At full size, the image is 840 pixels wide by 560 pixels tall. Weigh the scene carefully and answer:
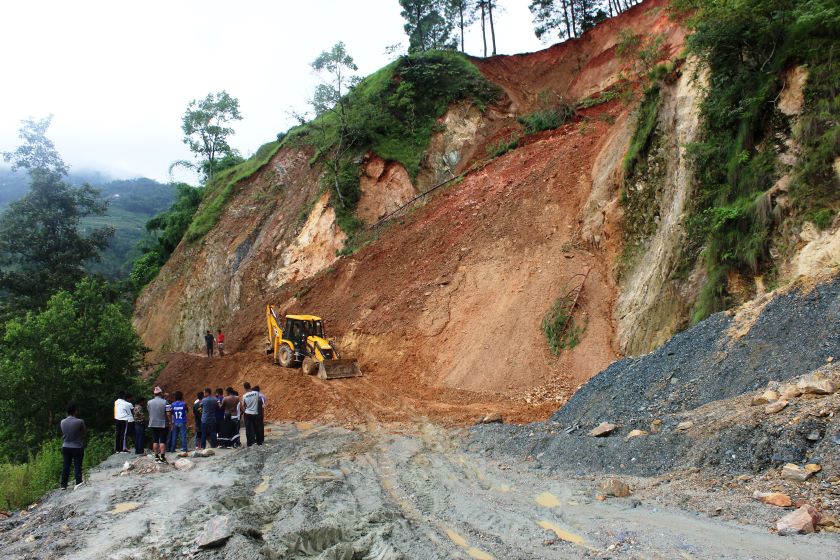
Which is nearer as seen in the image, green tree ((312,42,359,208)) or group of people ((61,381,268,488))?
group of people ((61,381,268,488))

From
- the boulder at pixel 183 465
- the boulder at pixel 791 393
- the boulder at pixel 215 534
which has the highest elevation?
the boulder at pixel 791 393

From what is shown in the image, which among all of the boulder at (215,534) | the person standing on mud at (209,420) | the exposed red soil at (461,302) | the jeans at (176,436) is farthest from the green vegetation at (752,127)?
the jeans at (176,436)

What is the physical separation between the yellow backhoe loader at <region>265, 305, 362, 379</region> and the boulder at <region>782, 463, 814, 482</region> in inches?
551

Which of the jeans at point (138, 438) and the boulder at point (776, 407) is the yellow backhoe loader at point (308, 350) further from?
the boulder at point (776, 407)

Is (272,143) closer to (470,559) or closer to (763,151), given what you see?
(763,151)

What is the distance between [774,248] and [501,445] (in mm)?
A: 6646

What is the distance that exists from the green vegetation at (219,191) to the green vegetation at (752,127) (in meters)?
29.0

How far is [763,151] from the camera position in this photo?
12180mm

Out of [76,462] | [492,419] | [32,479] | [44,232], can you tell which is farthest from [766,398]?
[44,232]

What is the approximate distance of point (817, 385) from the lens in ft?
23.1

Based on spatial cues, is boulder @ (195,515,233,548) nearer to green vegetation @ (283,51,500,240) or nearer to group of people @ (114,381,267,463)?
group of people @ (114,381,267,463)

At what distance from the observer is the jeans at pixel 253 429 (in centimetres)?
1173

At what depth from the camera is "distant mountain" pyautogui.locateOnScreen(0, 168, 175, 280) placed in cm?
7342

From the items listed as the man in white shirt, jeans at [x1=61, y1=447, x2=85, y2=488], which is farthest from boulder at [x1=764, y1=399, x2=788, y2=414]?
the man in white shirt
